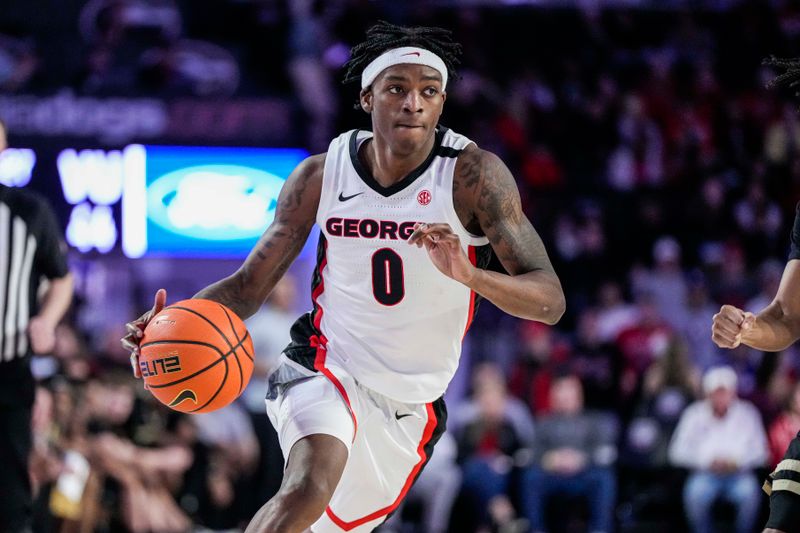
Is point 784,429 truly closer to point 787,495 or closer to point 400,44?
point 787,495

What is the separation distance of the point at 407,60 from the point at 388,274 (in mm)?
903

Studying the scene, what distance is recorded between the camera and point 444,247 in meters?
4.22

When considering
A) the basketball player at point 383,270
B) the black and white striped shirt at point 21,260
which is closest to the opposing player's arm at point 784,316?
the basketball player at point 383,270

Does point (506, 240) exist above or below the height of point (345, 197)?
below

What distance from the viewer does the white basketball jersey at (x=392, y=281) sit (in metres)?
4.95

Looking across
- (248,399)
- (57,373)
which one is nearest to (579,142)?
(248,399)

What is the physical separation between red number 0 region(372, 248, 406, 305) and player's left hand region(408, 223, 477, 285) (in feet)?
2.35

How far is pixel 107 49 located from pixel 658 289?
6633mm

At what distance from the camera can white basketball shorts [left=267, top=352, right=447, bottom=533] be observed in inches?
195

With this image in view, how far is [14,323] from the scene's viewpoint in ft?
20.9

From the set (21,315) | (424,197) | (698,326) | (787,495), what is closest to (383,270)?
(424,197)

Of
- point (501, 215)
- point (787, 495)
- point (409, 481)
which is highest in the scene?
point (501, 215)

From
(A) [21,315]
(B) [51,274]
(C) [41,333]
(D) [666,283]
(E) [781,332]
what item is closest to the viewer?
(E) [781,332]

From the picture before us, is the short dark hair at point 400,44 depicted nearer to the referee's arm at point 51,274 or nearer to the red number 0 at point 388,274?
the red number 0 at point 388,274
